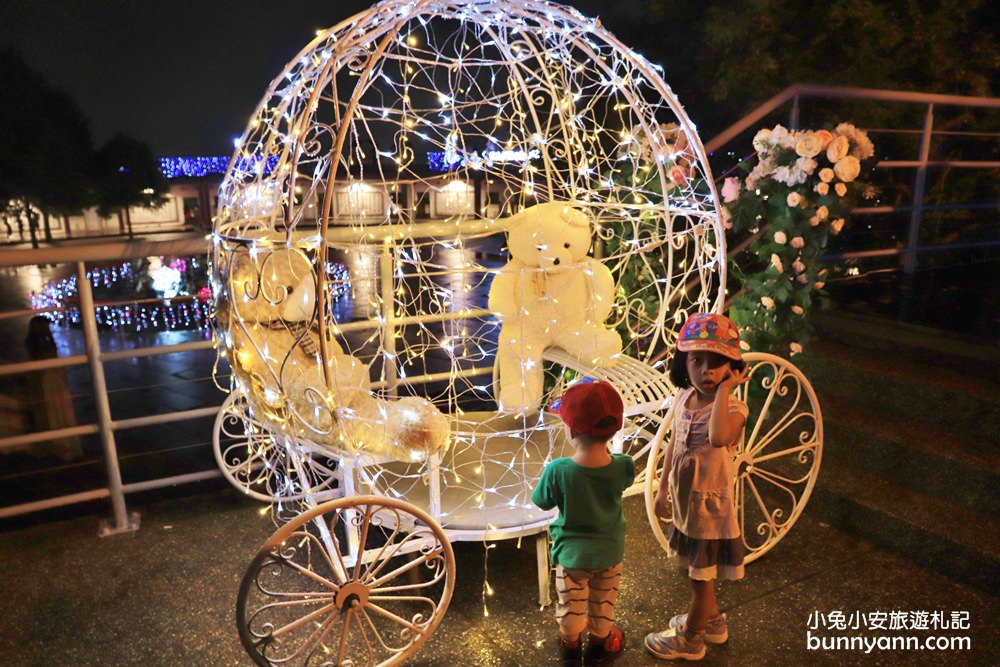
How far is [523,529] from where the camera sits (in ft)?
7.80

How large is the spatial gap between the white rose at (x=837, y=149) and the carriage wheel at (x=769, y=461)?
3.00 feet

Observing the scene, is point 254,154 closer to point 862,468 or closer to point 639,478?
point 639,478

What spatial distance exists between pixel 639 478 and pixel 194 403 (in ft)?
14.7

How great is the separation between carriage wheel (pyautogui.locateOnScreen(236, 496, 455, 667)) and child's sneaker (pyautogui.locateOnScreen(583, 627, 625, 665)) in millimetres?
456

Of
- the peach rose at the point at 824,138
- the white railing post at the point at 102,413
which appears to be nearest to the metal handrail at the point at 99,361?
the white railing post at the point at 102,413

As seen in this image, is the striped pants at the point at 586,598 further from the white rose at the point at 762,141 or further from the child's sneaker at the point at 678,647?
the white rose at the point at 762,141

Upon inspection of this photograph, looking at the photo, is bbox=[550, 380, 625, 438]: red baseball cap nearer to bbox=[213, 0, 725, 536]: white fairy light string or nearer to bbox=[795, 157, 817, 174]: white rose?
bbox=[213, 0, 725, 536]: white fairy light string

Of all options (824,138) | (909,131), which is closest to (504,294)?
(824,138)

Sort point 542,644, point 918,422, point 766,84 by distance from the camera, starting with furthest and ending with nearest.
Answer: point 766,84
point 918,422
point 542,644

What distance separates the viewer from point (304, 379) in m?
2.41

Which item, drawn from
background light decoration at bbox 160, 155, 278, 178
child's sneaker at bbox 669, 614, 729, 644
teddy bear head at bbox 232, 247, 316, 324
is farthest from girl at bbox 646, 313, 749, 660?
background light decoration at bbox 160, 155, 278, 178

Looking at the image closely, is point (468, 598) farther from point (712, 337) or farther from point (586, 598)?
point (712, 337)

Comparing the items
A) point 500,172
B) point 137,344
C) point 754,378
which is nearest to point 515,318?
point 500,172

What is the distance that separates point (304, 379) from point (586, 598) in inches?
44.7
